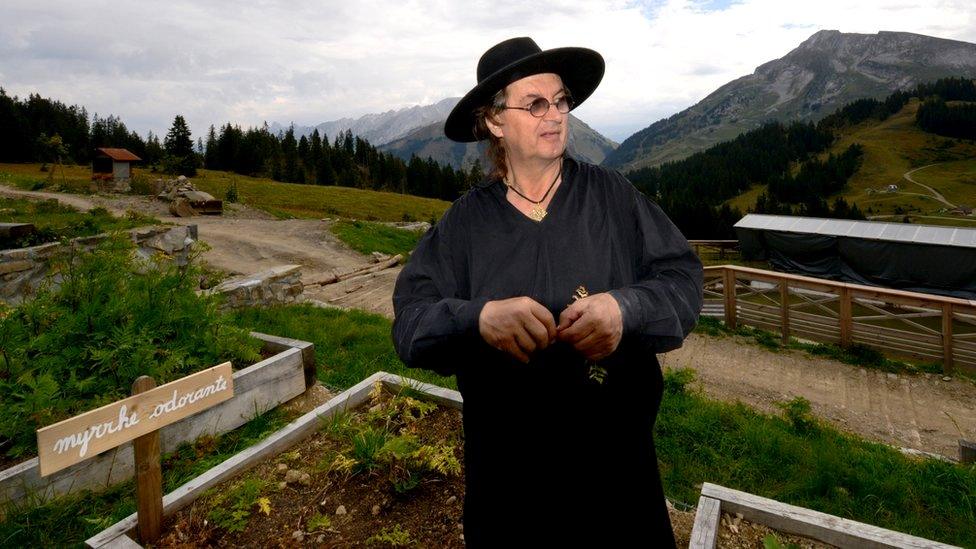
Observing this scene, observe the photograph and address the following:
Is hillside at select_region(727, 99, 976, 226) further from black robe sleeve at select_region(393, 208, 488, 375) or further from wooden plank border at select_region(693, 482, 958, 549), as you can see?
black robe sleeve at select_region(393, 208, 488, 375)

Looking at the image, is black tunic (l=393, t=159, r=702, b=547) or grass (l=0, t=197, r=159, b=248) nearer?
black tunic (l=393, t=159, r=702, b=547)

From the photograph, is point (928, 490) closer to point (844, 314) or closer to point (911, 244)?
point (844, 314)

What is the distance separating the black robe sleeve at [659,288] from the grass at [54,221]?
31.3 feet

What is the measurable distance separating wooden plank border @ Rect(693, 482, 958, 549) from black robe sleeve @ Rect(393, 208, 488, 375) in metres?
A: 2.29

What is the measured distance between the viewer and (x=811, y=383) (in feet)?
30.1

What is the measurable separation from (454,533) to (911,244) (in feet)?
98.7

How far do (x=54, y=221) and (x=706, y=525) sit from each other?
13.6m

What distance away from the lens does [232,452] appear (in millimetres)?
4277

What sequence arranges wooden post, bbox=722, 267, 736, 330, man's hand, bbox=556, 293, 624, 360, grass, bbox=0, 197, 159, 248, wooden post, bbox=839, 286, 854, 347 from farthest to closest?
wooden post, bbox=722, 267, 736, 330
wooden post, bbox=839, 286, 854, 347
grass, bbox=0, 197, 159, 248
man's hand, bbox=556, 293, 624, 360

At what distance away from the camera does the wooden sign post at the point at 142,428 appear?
7.79 ft

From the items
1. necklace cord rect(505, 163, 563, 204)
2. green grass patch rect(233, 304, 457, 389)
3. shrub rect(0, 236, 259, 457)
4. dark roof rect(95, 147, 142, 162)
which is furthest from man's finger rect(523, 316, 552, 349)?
dark roof rect(95, 147, 142, 162)

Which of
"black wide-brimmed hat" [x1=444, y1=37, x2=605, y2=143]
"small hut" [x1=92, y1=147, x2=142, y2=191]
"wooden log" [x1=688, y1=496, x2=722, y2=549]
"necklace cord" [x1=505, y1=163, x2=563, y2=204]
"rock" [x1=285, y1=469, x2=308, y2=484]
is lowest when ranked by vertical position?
"rock" [x1=285, y1=469, x2=308, y2=484]

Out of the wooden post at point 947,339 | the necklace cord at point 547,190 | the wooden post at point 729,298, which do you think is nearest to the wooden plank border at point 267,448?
the necklace cord at point 547,190

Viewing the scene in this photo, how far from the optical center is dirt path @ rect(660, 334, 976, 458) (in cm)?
726
